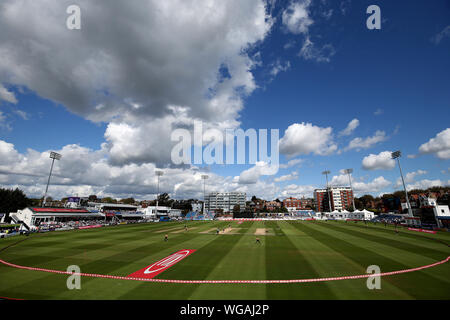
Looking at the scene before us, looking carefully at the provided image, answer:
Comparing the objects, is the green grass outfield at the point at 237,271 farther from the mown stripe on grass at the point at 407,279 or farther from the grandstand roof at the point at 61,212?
the grandstand roof at the point at 61,212

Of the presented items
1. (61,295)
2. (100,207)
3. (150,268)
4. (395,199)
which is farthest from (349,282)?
(395,199)

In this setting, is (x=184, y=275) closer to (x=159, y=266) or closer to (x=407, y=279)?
(x=159, y=266)

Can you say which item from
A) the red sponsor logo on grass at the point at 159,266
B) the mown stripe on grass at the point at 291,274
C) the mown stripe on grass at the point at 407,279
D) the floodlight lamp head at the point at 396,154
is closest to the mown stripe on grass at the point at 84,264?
the red sponsor logo on grass at the point at 159,266

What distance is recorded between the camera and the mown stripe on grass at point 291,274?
13531 millimetres

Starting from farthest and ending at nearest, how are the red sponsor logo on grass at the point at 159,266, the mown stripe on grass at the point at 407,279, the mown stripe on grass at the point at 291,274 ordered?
1. the red sponsor logo on grass at the point at 159,266
2. the mown stripe on grass at the point at 407,279
3. the mown stripe on grass at the point at 291,274

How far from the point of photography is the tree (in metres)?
77.4

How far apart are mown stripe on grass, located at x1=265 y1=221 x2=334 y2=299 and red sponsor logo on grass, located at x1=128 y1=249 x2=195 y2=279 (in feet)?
33.3

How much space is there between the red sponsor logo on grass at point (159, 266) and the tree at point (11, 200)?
95.8 meters

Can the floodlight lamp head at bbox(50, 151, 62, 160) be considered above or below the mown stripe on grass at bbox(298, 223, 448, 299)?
above

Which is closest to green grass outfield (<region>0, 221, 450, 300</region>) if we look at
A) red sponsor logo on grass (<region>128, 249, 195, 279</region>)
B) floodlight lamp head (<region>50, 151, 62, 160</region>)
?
red sponsor logo on grass (<region>128, 249, 195, 279</region>)

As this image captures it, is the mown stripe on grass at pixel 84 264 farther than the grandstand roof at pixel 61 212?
No

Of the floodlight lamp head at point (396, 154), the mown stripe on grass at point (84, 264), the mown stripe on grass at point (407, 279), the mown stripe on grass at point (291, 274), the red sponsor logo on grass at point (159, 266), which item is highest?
the floodlight lamp head at point (396, 154)

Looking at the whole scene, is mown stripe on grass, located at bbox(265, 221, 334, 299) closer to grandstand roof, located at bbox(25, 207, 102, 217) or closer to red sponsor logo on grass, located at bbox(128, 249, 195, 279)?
red sponsor logo on grass, located at bbox(128, 249, 195, 279)
